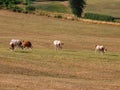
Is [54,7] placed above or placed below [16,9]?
below

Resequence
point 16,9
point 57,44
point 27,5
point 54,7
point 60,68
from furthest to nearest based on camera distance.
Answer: point 54,7
point 27,5
point 16,9
point 57,44
point 60,68

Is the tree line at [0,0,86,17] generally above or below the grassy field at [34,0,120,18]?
above

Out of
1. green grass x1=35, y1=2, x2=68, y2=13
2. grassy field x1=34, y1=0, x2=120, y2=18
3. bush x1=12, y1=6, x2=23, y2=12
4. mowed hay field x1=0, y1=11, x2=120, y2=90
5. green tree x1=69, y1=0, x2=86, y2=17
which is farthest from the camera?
grassy field x1=34, y1=0, x2=120, y2=18

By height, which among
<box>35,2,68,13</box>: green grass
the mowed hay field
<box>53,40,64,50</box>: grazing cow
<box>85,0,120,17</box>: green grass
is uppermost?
the mowed hay field

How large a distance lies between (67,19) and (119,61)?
170ft

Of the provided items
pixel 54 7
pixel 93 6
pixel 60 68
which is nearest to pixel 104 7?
pixel 93 6

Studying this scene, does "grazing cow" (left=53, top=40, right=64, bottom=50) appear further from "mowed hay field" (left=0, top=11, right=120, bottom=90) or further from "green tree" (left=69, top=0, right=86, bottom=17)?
"green tree" (left=69, top=0, right=86, bottom=17)

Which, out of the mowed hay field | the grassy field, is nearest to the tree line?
the grassy field

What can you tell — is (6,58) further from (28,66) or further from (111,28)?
(111,28)

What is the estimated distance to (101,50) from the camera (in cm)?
4812

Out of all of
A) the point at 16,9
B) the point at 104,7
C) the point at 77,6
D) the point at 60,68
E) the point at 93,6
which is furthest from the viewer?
the point at 93,6

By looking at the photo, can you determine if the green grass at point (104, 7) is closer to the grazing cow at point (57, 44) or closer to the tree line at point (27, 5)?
the tree line at point (27, 5)

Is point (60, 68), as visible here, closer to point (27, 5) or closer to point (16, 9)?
point (16, 9)

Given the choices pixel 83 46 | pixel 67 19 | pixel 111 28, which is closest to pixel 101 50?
pixel 83 46
